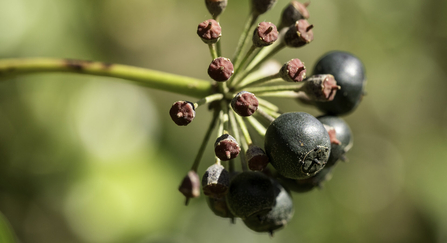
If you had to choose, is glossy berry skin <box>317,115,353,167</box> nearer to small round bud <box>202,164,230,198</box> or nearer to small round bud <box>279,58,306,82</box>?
small round bud <box>279,58,306,82</box>

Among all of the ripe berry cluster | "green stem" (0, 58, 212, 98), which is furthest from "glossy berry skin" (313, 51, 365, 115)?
"green stem" (0, 58, 212, 98)

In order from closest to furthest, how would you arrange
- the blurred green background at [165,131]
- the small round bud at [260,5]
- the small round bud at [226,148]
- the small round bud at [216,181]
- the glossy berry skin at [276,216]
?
1. the small round bud at [226,148]
2. the small round bud at [216,181]
3. the glossy berry skin at [276,216]
4. the small round bud at [260,5]
5. the blurred green background at [165,131]

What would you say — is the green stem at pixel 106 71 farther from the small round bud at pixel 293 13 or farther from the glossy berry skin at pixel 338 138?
the glossy berry skin at pixel 338 138

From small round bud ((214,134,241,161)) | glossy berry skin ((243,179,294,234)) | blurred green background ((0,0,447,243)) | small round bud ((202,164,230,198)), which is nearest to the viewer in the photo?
small round bud ((214,134,241,161))


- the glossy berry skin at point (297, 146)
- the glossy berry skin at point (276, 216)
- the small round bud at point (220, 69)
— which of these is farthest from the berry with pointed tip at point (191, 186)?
the small round bud at point (220, 69)

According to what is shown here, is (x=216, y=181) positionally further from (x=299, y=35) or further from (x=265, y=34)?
(x=299, y=35)

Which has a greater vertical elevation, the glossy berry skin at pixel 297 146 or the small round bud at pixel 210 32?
the small round bud at pixel 210 32

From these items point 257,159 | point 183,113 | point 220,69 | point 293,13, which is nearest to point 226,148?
point 257,159
